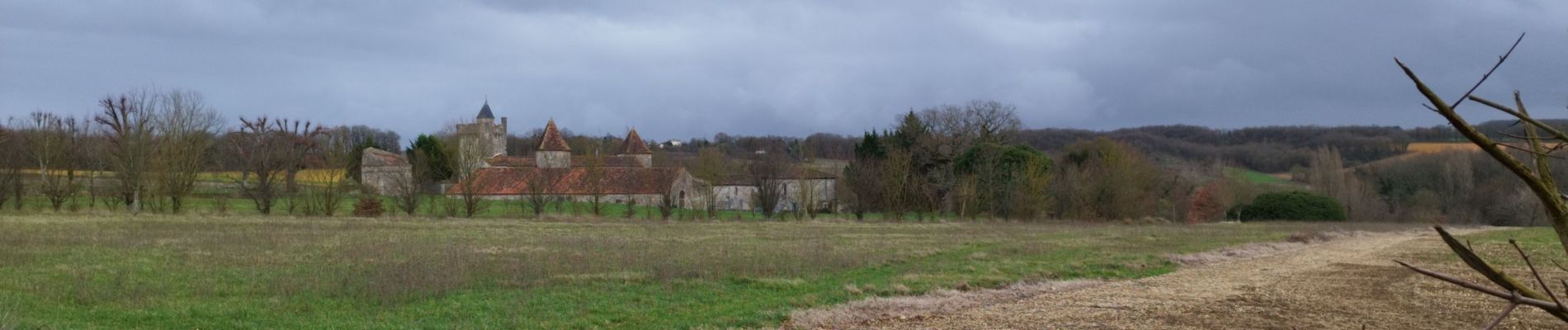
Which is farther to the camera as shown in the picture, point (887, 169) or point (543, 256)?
point (887, 169)

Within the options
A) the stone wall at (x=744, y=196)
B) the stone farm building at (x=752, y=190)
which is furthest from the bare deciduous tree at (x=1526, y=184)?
the stone wall at (x=744, y=196)

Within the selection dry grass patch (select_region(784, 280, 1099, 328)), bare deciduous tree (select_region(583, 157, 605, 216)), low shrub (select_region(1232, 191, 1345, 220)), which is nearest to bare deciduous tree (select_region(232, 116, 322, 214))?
bare deciduous tree (select_region(583, 157, 605, 216))

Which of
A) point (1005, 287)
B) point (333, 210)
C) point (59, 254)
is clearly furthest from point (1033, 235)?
point (333, 210)

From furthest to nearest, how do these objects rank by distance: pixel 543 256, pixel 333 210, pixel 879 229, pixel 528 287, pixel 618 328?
pixel 333 210 → pixel 879 229 → pixel 543 256 → pixel 528 287 → pixel 618 328

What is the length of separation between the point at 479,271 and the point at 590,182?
42.3 m

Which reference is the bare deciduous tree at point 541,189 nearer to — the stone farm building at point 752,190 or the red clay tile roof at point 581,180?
the red clay tile roof at point 581,180

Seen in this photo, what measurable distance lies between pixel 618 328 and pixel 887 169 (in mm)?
40751

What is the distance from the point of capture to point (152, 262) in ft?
53.7

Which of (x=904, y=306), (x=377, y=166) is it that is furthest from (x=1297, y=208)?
(x=377, y=166)

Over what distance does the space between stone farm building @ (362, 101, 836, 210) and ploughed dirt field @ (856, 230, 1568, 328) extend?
1168 inches

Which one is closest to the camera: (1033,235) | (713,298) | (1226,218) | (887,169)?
(713,298)

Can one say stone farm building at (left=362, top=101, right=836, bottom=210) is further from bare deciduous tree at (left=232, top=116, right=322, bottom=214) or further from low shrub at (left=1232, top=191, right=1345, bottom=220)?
low shrub at (left=1232, top=191, right=1345, bottom=220)

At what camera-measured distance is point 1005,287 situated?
1481cm

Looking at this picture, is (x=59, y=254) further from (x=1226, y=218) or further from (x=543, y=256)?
(x=1226, y=218)
